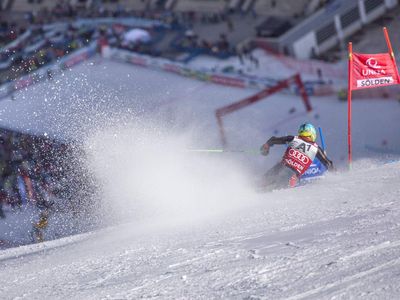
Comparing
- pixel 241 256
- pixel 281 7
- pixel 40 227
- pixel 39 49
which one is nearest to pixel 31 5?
pixel 39 49

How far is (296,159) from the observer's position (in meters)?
12.4

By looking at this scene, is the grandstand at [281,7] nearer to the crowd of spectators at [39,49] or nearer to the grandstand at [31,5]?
the crowd of spectators at [39,49]

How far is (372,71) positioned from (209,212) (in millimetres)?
4400

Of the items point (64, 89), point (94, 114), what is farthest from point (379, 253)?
point (64, 89)

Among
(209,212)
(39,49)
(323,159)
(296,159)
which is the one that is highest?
(39,49)

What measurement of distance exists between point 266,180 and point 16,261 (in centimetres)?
440

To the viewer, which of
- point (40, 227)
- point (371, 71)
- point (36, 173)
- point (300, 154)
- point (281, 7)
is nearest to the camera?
point (300, 154)

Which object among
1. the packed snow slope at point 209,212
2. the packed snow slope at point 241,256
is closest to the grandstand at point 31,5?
the packed snow slope at point 209,212

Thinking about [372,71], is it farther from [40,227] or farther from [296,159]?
[40,227]

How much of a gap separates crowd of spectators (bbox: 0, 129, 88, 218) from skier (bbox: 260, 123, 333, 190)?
15.4 ft

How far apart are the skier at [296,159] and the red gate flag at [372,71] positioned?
1.91 meters

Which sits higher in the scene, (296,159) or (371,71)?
(371,71)

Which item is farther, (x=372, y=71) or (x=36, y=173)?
(x=36, y=173)

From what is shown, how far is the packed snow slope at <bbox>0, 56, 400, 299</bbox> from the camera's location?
7.72 meters
